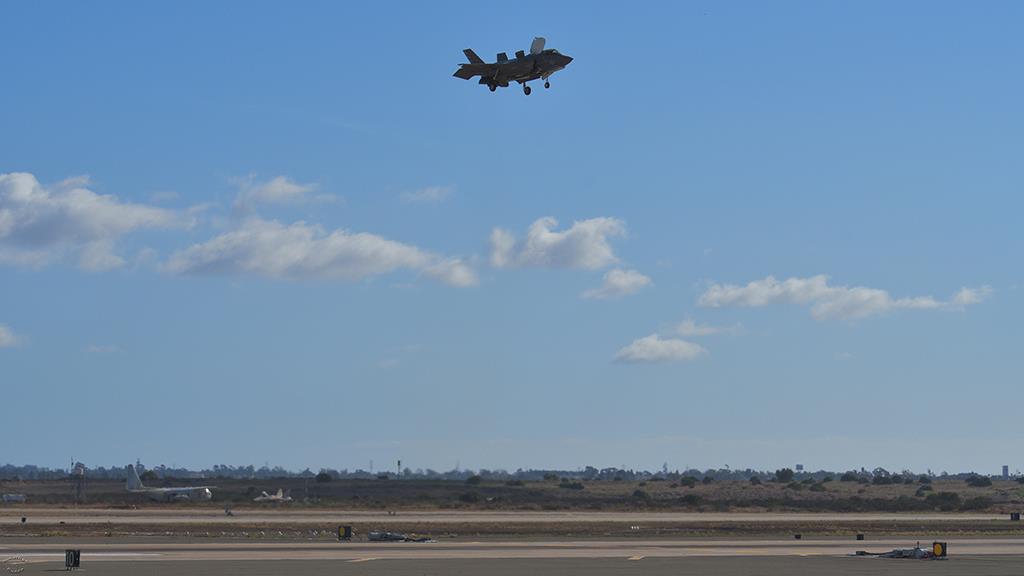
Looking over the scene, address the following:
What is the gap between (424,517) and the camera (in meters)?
110

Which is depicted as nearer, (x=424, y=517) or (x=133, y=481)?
(x=424, y=517)

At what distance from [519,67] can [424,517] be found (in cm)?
6284

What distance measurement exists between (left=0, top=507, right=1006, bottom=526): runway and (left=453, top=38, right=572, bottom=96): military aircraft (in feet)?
164

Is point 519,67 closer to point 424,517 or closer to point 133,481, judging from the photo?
point 424,517

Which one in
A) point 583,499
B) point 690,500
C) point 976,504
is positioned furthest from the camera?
point 583,499

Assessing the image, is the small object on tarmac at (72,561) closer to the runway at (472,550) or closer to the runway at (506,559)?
the runway at (506,559)

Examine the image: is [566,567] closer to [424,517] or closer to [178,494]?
[424,517]

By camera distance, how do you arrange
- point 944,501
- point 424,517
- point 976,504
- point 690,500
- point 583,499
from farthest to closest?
point 583,499 → point 944,501 → point 690,500 → point 976,504 → point 424,517

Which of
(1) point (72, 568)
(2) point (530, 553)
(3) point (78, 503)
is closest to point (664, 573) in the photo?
(2) point (530, 553)

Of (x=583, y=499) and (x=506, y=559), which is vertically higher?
(x=583, y=499)

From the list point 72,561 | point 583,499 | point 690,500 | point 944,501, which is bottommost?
point 72,561

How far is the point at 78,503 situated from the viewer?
133375 mm

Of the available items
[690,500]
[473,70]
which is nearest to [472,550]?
[473,70]

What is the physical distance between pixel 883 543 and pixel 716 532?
47.2ft
